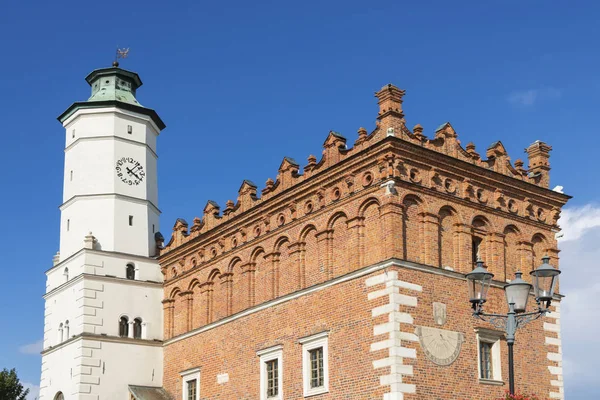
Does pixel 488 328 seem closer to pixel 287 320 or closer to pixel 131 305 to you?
pixel 287 320

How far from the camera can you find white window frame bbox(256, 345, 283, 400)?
98.9ft

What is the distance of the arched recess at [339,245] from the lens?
28.6 metres

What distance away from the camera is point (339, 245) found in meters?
29.0

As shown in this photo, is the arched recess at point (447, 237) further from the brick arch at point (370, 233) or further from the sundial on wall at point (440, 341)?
the brick arch at point (370, 233)

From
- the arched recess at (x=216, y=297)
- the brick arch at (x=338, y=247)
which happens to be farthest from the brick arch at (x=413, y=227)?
the arched recess at (x=216, y=297)

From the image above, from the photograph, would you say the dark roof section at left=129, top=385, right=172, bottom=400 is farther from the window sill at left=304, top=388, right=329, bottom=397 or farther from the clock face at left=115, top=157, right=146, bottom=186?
the window sill at left=304, top=388, right=329, bottom=397

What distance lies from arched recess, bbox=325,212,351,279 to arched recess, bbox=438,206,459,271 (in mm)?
2923

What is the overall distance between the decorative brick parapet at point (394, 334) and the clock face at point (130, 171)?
1657 cm

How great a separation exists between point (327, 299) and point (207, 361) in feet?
26.5

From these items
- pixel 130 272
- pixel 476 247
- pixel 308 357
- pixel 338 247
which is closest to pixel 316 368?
pixel 308 357

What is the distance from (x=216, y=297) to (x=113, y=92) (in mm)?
11685

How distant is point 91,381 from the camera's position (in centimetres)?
3609

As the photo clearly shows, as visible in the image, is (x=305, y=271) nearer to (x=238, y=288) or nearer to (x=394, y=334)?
(x=238, y=288)

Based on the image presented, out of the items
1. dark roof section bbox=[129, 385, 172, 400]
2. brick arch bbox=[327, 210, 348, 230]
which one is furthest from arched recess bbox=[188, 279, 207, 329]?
brick arch bbox=[327, 210, 348, 230]
